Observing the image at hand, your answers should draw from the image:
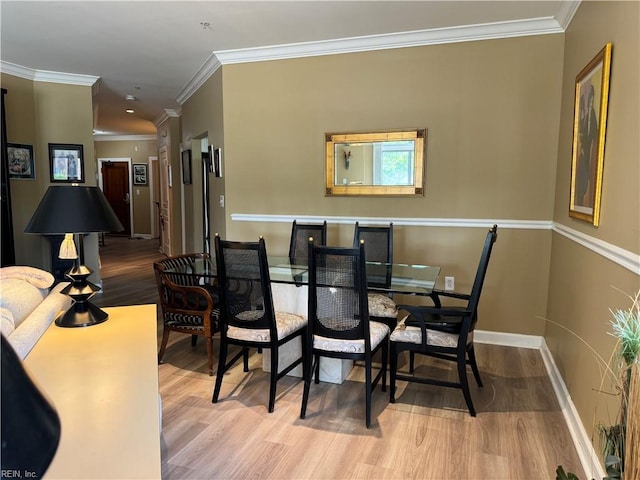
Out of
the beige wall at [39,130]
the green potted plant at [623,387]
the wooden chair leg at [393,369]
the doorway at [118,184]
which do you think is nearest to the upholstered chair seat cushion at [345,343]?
the wooden chair leg at [393,369]

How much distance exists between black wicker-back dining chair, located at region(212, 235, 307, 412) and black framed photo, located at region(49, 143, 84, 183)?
12.0 feet

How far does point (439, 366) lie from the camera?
3213 mm

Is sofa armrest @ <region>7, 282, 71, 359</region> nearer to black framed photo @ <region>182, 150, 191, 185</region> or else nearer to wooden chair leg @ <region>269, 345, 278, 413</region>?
wooden chair leg @ <region>269, 345, 278, 413</region>

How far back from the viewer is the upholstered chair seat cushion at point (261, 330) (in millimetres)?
2568

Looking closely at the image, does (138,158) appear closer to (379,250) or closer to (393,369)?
(379,250)

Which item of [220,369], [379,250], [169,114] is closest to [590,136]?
[379,250]

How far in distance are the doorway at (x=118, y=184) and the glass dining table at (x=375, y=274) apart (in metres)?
8.74

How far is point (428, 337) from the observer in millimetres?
2537

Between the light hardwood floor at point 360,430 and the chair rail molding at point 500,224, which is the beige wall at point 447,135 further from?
the light hardwood floor at point 360,430

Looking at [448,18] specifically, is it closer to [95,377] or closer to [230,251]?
[230,251]

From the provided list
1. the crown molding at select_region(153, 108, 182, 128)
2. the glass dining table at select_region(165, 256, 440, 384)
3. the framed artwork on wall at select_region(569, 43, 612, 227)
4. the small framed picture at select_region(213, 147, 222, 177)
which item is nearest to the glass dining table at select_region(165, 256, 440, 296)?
the glass dining table at select_region(165, 256, 440, 384)

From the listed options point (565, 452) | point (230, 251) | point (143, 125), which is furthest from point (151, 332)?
point (143, 125)

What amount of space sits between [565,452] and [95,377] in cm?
217

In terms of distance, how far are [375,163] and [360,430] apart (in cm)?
229
